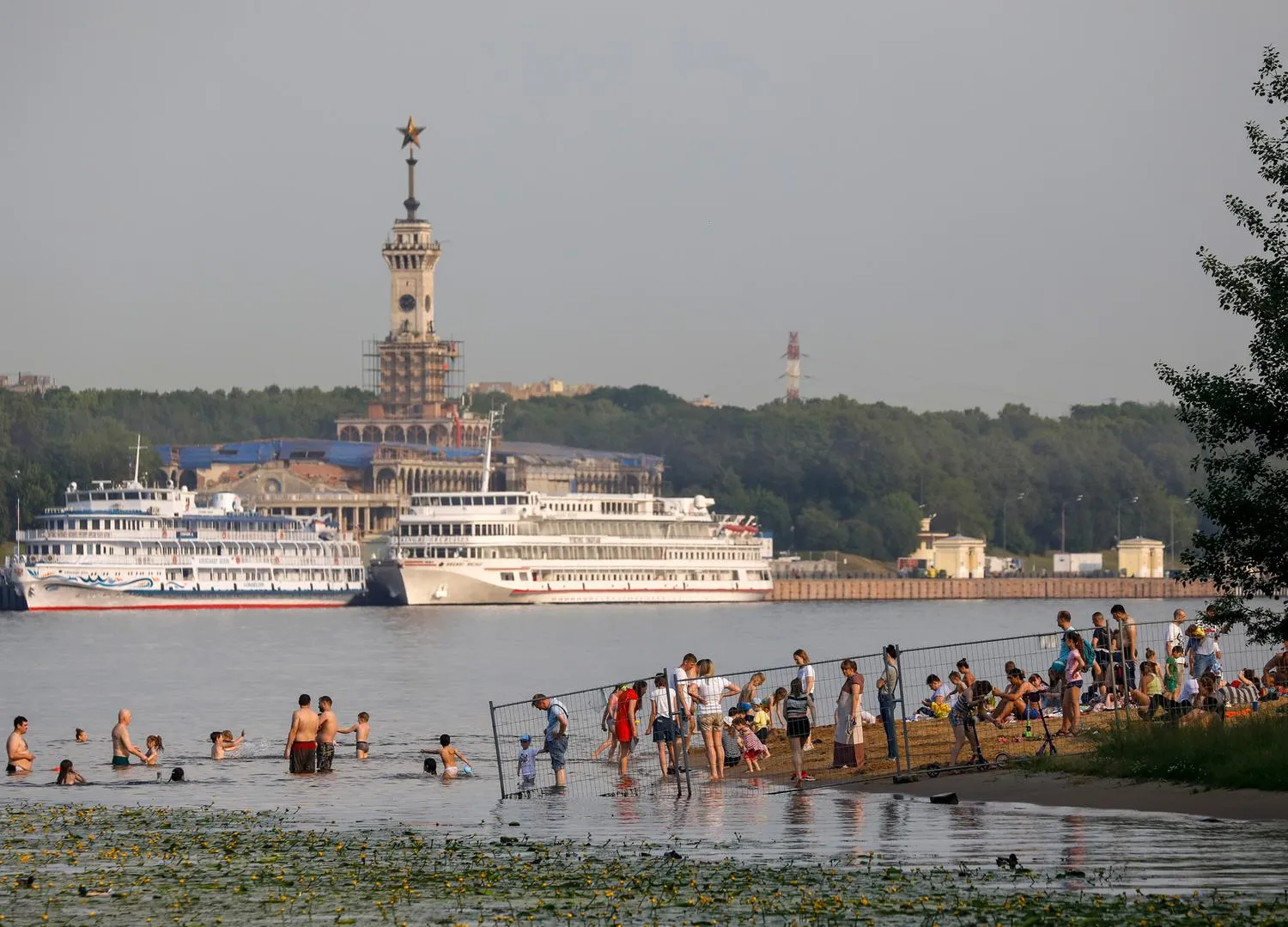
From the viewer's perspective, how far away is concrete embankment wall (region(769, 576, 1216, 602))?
188 meters

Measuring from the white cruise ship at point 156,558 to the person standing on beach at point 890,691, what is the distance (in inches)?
4625

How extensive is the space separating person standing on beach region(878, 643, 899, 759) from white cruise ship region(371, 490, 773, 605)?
12209 centimetres

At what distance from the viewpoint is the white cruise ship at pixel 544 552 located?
152 m

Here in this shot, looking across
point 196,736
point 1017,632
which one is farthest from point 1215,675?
point 1017,632

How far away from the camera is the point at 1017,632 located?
12475cm

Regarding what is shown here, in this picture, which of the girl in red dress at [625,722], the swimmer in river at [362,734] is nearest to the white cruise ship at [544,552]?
the swimmer in river at [362,734]

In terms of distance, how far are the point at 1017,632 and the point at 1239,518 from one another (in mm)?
98632

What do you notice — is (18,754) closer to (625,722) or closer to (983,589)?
(625,722)

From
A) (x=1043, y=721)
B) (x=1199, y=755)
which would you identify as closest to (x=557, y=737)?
(x=1043, y=721)

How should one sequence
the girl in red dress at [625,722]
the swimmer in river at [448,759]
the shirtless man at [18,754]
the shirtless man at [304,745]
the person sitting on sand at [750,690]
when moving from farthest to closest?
1. the shirtless man at [18,754]
2. the shirtless man at [304,745]
3. the swimmer in river at [448,759]
4. the person sitting on sand at [750,690]
5. the girl in red dress at [625,722]

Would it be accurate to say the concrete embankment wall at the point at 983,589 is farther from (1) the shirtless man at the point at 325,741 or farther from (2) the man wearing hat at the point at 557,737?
(2) the man wearing hat at the point at 557,737

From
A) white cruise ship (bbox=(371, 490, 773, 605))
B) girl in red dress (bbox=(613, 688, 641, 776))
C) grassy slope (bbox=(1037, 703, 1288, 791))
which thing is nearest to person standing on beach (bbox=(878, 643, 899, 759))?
grassy slope (bbox=(1037, 703, 1288, 791))

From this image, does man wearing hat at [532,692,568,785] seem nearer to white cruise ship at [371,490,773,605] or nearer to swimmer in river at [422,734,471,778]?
swimmer in river at [422,734,471,778]

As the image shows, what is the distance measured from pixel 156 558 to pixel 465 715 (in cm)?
9034
